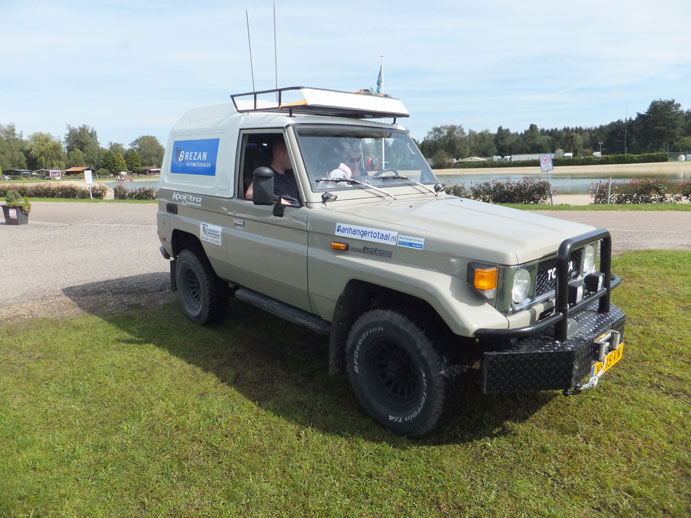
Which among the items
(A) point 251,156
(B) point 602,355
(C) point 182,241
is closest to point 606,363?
(B) point 602,355

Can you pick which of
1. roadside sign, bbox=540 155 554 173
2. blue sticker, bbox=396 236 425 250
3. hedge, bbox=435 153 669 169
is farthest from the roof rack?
hedge, bbox=435 153 669 169

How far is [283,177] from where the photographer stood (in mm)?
4277

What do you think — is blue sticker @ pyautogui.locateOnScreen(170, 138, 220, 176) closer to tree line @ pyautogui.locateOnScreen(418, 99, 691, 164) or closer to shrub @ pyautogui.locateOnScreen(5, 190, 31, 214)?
shrub @ pyautogui.locateOnScreen(5, 190, 31, 214)

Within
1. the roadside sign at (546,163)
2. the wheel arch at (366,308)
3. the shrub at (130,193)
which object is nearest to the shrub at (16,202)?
the shrub at (130,193)

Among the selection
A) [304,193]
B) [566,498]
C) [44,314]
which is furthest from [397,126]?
[44,314]

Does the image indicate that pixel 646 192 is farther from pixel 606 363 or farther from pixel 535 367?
pixel 535 367

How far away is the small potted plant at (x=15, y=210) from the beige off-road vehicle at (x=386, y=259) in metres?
13.4

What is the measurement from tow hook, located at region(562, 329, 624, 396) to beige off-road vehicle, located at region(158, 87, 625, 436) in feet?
0.05

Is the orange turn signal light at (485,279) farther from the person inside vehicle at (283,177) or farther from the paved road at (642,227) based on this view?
the paved road at (642,227)

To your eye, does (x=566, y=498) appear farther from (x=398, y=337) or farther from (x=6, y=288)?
(x=6, y=288)

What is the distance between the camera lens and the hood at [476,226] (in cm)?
298

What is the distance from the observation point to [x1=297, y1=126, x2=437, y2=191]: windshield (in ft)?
13.2

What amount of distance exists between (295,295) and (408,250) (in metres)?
1.34

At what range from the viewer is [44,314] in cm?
629
